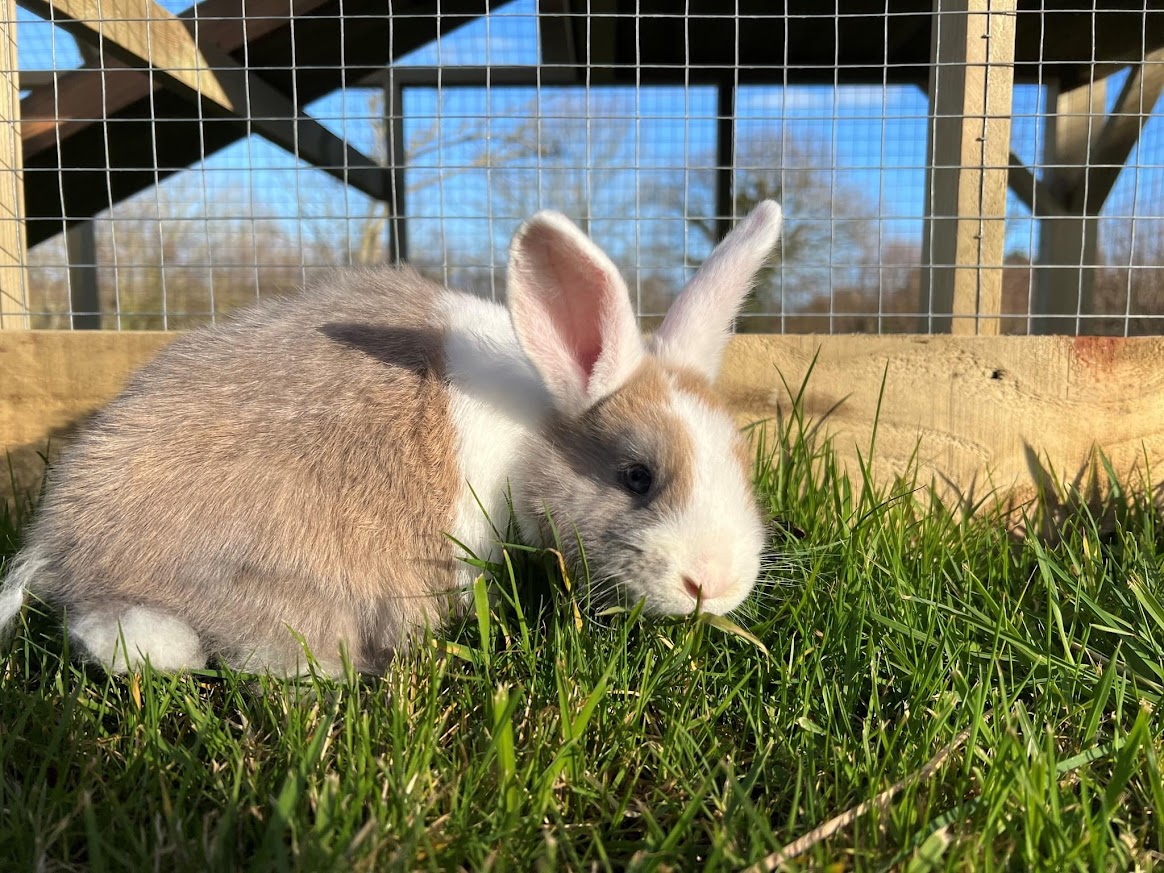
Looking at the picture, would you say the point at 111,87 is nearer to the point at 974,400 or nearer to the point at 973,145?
the point at 973,145

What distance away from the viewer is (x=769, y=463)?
2.43 m

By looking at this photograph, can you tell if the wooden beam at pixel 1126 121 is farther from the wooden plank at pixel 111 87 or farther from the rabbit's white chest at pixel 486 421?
the wooden plank at pixel 111 87

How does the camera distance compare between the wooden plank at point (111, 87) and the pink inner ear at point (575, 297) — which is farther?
the wooden plank at point (111, 87)

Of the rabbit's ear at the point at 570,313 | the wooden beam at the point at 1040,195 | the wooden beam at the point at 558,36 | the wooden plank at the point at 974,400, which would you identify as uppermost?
the wooden beam at the point at 558,36

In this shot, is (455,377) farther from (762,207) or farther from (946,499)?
(946,499)

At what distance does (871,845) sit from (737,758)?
0.31m

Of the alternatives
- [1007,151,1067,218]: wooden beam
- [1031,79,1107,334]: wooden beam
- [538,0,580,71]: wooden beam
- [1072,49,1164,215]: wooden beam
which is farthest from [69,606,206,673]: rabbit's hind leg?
[1007,151,1067,218]: wooden beam

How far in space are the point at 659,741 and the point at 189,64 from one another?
3.28m

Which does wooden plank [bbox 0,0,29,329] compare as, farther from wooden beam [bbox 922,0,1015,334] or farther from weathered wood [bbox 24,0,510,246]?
wooden beam [bbox 922,0,1015,334]

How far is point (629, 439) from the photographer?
177 centimetres

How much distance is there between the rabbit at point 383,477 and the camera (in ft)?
5.54

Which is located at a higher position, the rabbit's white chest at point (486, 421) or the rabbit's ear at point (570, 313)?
the rabbit's ear at point (570, 313)

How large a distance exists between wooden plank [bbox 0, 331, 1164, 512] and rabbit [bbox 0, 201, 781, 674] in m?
0.72

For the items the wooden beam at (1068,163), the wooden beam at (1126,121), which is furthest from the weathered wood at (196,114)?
the wooden beam at (1068,163)
